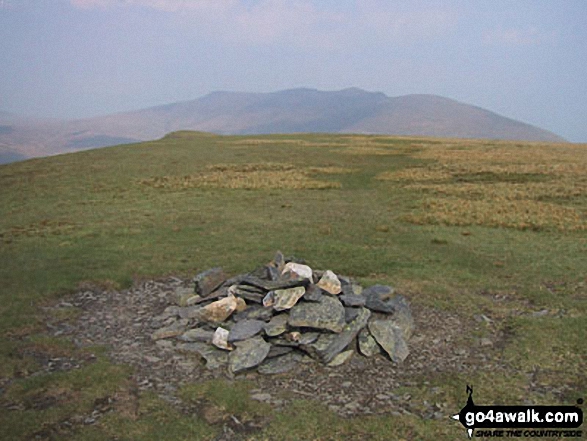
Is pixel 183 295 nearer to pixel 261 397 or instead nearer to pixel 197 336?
pixel 197 336

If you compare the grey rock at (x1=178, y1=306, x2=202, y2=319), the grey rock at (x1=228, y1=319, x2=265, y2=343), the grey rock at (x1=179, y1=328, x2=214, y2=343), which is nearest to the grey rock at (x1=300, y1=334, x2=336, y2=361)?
the grey rock at (x1=228, y1=319, x2=265, y2=343)

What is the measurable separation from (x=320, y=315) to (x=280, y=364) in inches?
60.9

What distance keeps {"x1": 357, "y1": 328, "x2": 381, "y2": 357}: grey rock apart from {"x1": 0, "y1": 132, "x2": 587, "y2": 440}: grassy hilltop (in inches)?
62.3

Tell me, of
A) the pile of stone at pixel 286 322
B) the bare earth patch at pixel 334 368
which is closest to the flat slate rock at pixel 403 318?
the pile of stone at pixel 286 322

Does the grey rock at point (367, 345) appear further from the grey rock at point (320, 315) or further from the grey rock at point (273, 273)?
the grey rock at point (273, 273)

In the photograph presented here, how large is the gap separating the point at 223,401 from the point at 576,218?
25.5 meters

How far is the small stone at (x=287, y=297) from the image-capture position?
12203mm

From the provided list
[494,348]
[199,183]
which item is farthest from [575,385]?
[199,183]

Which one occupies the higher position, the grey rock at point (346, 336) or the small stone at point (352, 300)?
the small stone at point (352, 300)

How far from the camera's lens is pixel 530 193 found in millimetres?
36281

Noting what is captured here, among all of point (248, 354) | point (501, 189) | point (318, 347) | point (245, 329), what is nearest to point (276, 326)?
point (245, 329)

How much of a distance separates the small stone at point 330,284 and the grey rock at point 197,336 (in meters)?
3.20

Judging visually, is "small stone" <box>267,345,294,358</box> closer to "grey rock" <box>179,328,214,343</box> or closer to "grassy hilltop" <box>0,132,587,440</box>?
"grassy hilltop" <box>0,132,587,440</box>

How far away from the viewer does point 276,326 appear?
11.9 m
